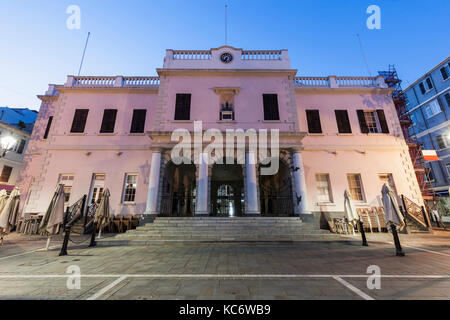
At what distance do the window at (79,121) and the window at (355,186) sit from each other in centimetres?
2048

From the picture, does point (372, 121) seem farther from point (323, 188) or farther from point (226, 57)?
point (226, 57)

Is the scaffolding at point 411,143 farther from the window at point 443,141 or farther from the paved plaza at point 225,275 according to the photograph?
the paved plaza at point 225,275

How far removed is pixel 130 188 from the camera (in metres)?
12.6

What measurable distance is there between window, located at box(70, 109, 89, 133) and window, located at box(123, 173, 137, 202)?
17.9 feet

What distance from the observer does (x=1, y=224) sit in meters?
6.82

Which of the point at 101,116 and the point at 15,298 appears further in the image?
the point at 101,116

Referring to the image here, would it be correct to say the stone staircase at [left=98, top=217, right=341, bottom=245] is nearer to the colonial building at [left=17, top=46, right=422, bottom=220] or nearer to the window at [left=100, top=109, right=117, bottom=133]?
the colonial building at [left=17, top=46, right=422, bottom=220]

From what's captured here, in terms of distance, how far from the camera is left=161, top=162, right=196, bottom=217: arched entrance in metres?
11.9

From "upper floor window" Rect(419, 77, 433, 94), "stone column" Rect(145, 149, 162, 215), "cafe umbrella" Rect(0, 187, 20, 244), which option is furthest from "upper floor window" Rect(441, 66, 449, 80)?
"cafe umbrella" Rect(0, 187, 20, 244)

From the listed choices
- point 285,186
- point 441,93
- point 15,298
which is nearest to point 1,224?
point 15,298

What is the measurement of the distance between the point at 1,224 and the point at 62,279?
6017mm

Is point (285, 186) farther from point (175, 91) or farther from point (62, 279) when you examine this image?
point (62, 279)

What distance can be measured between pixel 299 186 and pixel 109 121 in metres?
14.8
